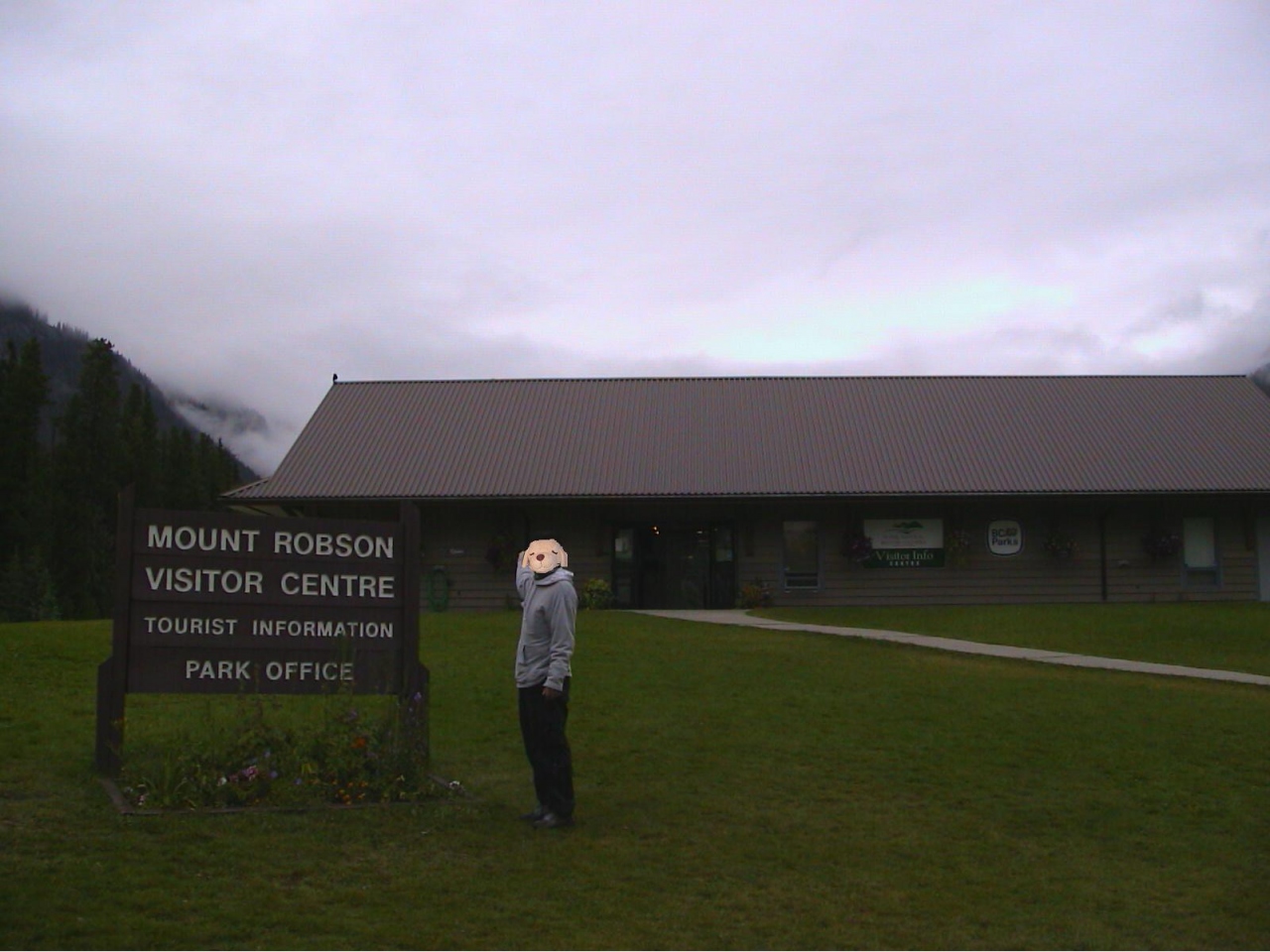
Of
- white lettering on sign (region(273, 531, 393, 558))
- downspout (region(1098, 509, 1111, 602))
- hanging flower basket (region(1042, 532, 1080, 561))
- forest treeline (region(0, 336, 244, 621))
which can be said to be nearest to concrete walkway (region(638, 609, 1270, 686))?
hanging flower basket (region(1042, 532, 1080, 561))

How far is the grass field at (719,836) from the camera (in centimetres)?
614

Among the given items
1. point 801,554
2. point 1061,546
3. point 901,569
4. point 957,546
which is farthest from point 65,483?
point 1061,546

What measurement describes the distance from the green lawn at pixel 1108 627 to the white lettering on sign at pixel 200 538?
12658 mm

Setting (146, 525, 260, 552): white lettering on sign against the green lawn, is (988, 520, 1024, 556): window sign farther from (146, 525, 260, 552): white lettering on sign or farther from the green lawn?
(146, 525, 260, 552): white lettering on sign

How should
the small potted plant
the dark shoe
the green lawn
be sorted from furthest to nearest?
the small potted plant → the green lawn → the dark shoe

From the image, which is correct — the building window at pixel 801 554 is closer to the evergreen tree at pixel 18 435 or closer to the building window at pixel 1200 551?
the building window at pixel 1200 551

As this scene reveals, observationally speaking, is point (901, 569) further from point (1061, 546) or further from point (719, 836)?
point (719, 836)

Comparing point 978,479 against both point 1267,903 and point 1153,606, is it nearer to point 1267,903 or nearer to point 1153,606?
point 1153,606

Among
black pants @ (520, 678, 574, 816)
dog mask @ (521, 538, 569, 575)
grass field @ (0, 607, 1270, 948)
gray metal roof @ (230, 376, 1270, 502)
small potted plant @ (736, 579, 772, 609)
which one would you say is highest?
gray metal roof @ (230, 376, 1270, 502)

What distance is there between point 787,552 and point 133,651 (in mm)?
21093

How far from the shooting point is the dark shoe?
313 inches

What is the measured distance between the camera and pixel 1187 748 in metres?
10.6

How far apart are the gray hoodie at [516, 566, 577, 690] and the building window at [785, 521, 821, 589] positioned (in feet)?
68.2

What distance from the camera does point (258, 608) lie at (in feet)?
29.3
